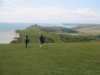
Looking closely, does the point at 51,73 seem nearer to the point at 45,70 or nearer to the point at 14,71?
the point at 45,70

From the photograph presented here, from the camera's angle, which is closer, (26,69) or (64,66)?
(26,69)

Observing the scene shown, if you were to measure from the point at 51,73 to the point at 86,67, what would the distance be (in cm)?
441

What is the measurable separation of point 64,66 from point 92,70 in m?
3.06

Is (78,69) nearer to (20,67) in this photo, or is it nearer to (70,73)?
(70,73)

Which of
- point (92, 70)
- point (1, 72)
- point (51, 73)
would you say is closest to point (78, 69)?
point (92, 70)

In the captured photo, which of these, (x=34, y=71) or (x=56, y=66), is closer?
(x=34, y=71)

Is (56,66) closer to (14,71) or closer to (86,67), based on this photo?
(86,67)

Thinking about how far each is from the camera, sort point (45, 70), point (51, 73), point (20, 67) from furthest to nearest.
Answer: point (20, 67)
point (45, 70)
point (51, 73)

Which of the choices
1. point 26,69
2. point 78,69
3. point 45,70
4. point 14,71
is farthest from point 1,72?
point 78,69

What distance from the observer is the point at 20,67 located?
68.0 ft

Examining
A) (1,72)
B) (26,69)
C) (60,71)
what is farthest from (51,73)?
(1,72)

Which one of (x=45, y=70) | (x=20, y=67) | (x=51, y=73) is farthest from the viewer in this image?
(x=20, y=67)

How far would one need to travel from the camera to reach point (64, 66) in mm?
21281

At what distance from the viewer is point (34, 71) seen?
744 inches
